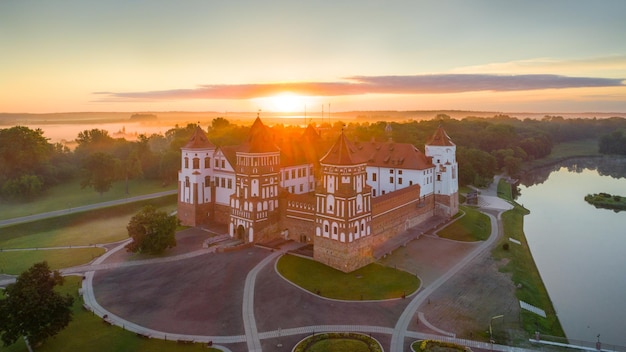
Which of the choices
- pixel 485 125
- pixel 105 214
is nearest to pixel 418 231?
pixel 105 214

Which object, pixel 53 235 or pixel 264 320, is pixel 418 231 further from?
pixel 53 235

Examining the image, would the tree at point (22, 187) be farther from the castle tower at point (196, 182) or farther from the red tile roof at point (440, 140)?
the red tile roof at point (440, 140)

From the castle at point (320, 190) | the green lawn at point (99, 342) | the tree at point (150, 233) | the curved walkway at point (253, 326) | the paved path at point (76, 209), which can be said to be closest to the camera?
the green lawn at point (99, 342)

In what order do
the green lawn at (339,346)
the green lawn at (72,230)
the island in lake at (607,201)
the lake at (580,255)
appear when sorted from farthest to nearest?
the island in lake at (607,201) → the green lawn at (72,230) → the lake at (580,255) → the green lawn at (339,346)

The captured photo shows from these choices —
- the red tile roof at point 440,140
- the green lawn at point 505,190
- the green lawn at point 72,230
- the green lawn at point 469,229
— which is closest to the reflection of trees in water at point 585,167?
the green lawn at point 505,190

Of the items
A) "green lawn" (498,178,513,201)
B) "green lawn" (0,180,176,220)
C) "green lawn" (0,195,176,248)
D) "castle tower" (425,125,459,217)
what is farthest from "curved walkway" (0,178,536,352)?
"green lawn" (498,178,513,201)

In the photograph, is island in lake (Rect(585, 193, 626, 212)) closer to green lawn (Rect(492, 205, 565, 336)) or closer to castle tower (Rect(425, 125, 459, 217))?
green lawn (Rect(492, 205, 565, 336))
